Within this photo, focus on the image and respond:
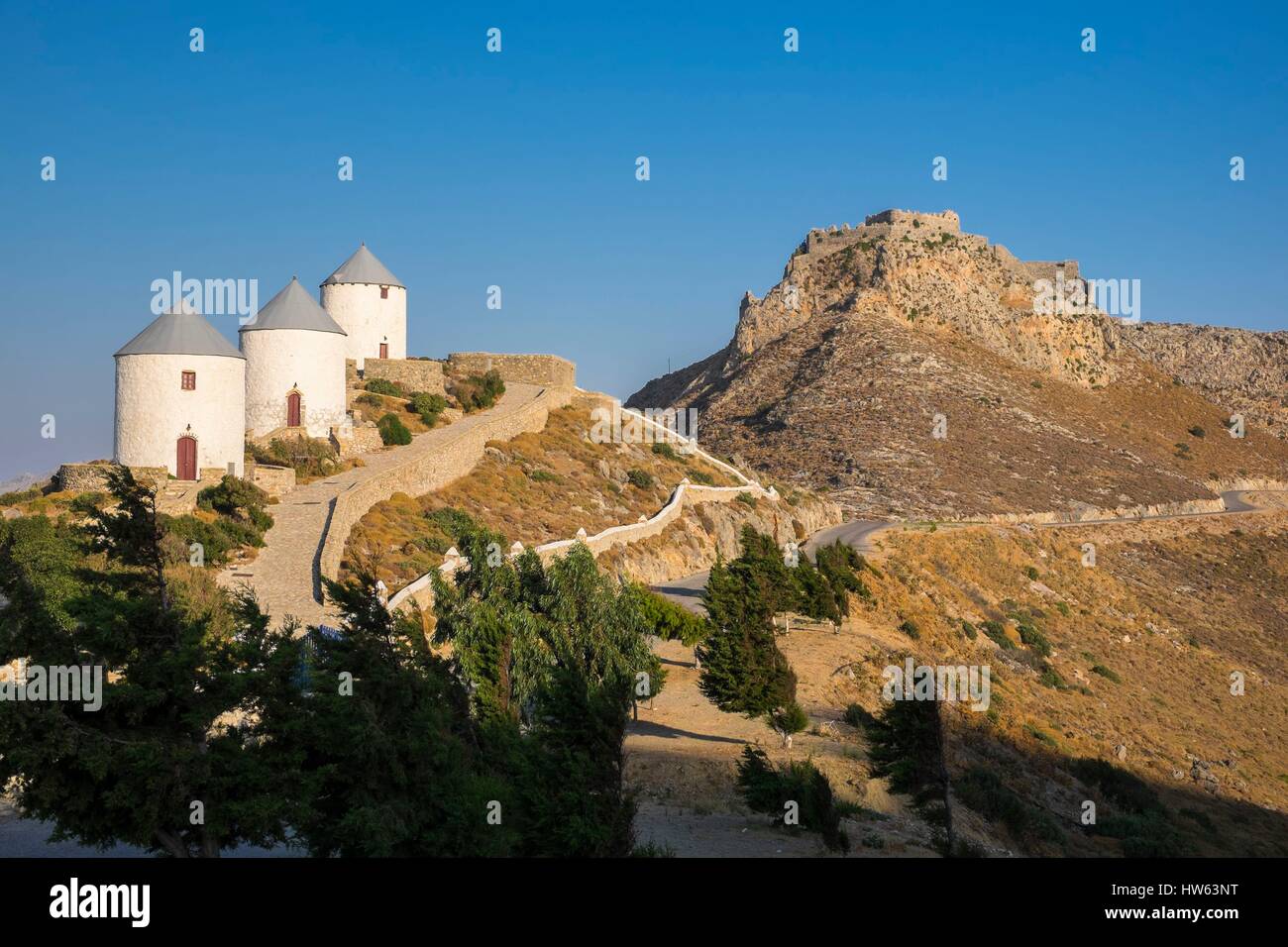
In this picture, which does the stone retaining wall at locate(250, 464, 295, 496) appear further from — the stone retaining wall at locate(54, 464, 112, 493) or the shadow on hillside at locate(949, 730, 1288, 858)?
the shadow on hillside at locate(949, 730, 1288, 858)

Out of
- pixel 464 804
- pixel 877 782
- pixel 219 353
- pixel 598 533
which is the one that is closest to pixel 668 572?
pixel 598 533

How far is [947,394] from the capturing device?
225 ft

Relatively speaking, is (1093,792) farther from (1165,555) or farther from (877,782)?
(1165,555)

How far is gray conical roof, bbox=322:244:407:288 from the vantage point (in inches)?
1722

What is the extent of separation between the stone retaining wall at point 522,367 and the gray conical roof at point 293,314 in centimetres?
1252

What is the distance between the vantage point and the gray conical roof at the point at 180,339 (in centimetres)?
3008

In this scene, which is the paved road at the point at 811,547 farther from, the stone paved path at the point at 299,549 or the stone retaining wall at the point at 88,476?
the stone retaining wall at the point at 88,476

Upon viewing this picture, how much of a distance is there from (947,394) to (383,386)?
116ft

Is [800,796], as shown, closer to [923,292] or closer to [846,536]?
[846,536]

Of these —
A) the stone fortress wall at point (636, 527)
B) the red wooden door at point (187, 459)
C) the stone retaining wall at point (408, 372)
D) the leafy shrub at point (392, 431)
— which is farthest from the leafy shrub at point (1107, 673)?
the red wooden door at point (187, 459)

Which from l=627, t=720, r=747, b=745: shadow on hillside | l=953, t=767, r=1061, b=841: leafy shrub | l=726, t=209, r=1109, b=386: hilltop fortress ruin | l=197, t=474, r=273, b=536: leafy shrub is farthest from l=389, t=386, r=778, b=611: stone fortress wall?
l=726, t=209, r=1109, b=386: hilltop fortress ruin

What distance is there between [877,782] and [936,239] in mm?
65333

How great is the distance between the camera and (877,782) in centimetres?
2008

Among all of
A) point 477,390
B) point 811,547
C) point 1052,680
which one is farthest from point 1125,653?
point 477,390
